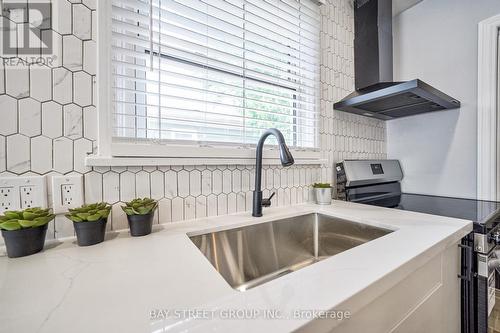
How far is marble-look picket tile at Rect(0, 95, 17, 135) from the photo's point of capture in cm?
57

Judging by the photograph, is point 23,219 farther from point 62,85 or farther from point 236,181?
point 236,181

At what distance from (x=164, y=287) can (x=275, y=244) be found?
0.60m

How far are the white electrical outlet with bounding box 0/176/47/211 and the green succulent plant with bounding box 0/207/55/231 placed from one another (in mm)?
67

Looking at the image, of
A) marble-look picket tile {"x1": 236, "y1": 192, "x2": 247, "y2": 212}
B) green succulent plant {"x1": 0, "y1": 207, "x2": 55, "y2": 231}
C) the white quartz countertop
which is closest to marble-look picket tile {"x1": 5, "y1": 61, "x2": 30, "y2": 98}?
green succulent plant {"x1": 0, "y1": 207, "x2": 55, "y2": 231}

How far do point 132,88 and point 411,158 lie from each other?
1.94 meters

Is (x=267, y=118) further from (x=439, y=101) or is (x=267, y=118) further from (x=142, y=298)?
(x=439, y=101)

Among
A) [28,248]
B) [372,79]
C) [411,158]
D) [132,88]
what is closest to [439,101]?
[372,79]

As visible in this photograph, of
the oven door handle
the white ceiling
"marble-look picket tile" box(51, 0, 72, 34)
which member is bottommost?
the oven door handle

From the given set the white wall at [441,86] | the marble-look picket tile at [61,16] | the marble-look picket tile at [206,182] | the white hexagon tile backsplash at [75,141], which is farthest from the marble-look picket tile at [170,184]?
the white wall at [441,86]

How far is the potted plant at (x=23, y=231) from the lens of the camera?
0.50 metres

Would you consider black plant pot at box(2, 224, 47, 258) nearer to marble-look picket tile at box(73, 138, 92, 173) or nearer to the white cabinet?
marble-look picket tile at box(73, 138, 92, 173)

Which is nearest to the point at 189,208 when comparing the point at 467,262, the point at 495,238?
the point at 467,262

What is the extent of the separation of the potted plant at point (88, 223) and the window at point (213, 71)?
238 millimetres

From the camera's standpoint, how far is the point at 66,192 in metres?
0.64
